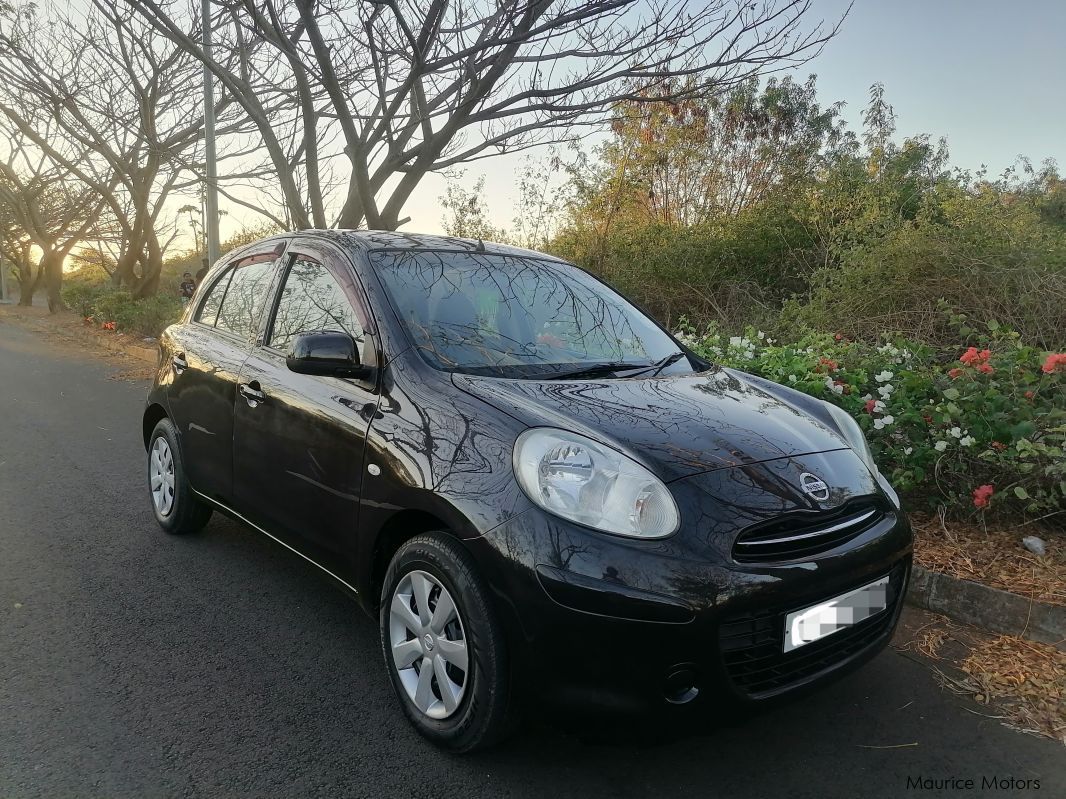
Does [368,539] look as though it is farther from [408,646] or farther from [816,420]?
[816,420]

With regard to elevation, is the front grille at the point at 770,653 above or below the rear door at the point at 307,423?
below

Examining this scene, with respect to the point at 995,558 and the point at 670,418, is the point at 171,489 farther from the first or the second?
the point at 995,558

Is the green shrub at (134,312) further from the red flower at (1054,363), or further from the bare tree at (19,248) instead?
the bare tree at (19,248)

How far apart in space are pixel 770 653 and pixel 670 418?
0.78 m

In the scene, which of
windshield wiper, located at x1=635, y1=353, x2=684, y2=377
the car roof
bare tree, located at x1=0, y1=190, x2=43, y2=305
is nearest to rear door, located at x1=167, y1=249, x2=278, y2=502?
the car roof

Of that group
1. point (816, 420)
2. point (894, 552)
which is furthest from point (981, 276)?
point (894, 552)

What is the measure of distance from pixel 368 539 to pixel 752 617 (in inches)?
50.6

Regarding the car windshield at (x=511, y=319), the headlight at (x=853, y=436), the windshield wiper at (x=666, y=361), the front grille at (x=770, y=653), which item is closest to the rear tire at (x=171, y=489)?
the car windshield at (x=511, y=319)

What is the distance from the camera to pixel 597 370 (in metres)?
2.95

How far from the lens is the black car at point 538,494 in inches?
80.4

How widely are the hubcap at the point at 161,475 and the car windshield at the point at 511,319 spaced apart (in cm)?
197

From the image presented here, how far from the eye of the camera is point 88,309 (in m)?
20.8

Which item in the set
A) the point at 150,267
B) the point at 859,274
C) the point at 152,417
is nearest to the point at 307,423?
the point at 152,417

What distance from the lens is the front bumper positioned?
2.00 m
